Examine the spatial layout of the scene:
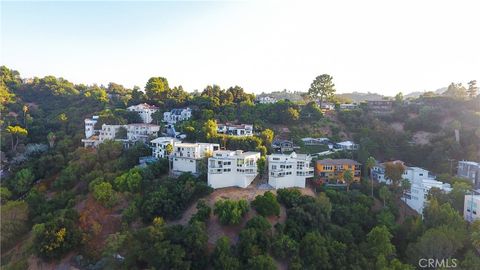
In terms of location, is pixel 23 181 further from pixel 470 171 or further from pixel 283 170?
pixel 470 171

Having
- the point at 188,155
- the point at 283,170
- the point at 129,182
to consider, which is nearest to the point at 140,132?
the point at 188,155

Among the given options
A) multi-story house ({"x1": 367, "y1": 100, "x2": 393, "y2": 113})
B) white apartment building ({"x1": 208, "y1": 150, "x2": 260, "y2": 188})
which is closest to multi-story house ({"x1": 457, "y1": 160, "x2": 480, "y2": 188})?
multi-story house ({"x1": 367, "y1": 100, "x2": 393, "y2": 113})

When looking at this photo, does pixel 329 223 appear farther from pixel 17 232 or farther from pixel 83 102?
pixel 83 102

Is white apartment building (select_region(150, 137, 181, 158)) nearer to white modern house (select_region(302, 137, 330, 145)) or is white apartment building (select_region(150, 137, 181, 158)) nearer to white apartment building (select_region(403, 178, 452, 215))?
white modern house (select_region(302, 137, 330, 145))

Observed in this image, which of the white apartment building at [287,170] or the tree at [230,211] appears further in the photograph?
the white apartment building at [287,170]

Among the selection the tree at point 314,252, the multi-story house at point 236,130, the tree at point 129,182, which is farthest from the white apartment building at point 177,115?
the tree at point 314,252

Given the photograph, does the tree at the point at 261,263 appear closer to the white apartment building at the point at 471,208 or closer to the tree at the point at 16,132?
the white apartment building at the point at 471,208

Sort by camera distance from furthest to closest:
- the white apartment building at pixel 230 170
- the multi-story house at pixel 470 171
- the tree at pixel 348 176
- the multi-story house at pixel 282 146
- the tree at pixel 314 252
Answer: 1. the multi-story house at pixel 282 146
2. the multi-story house at pixel 470 171
3. the tree at pixel 348 176
4. the white apartment building at pixel 230 170
5. the tree at pixel 314 252
